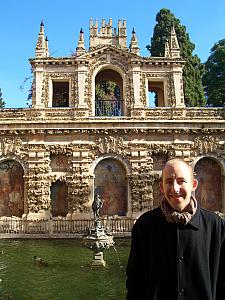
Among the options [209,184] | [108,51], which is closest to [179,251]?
[209,184]

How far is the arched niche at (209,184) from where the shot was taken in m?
23.0

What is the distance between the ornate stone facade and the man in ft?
62.8

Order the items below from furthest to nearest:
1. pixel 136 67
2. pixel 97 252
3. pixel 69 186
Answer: pixel 136 67
pixel 69 186
pixel 97 252

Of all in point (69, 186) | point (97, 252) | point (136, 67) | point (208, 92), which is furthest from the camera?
point (208, 92)

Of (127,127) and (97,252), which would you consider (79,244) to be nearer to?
(97,252)

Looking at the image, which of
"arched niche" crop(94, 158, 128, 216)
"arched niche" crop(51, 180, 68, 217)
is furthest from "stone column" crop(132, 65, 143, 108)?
"arched niche" crop(51, 180, 68, 217)

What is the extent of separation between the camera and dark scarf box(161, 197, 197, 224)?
2.87 metres

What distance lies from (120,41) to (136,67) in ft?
7.32

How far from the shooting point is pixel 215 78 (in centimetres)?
4031

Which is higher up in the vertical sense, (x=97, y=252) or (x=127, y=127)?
(x=127, y=127)

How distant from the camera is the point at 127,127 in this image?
2261cm

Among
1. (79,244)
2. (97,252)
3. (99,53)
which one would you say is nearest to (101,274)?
(97,252)

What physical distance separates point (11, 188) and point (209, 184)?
1215 cm

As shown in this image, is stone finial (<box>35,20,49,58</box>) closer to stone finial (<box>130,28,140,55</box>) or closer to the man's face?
stone finial (<box>130,28,140,55</box>)
